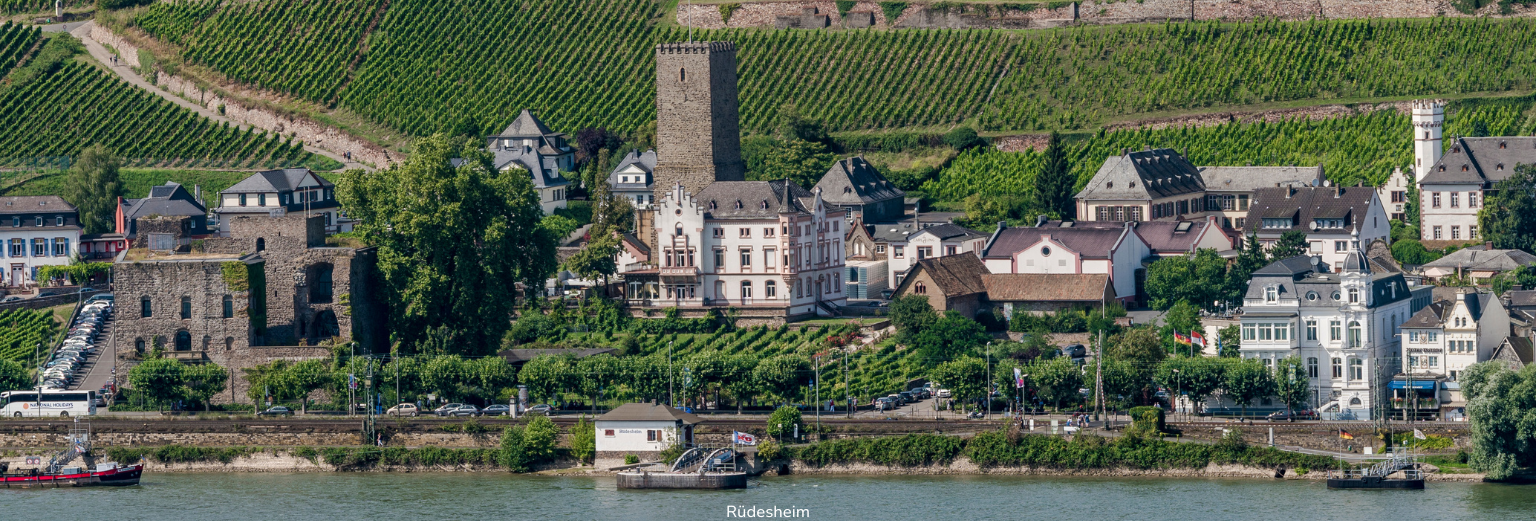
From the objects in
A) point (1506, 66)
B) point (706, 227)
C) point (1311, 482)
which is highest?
point (1506, 66)

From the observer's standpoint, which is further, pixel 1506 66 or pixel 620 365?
pixel 1506 66

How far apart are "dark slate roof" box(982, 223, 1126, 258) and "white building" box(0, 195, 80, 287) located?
127ft

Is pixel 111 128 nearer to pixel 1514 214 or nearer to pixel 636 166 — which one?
pixel 636 166

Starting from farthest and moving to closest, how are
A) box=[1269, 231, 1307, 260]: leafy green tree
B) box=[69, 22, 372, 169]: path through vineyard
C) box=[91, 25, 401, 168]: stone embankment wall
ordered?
box=[69, 22, 372, 169]: path through vineyard, box=[91, 25, 401, 168]: stone embankment wall, box=[1269, 231, 1307, 260]: leafy green tree

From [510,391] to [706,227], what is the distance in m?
16.6

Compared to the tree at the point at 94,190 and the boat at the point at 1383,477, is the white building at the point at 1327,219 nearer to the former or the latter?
the boat at the point at 1383,477

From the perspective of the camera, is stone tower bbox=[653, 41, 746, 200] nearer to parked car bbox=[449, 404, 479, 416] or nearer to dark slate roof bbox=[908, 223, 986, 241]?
dark slate roof bbox=[908, 223, 986, 241]

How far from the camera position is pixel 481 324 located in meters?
94.9

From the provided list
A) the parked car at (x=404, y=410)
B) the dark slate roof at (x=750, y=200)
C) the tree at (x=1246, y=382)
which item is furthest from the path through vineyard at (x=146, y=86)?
the tree at (x=1246, y=382)

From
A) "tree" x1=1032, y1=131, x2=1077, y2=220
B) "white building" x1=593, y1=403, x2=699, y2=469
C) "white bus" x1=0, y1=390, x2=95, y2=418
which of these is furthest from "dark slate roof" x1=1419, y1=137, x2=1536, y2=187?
"white bus" x1=0, y1=390, x2=95, y2=418

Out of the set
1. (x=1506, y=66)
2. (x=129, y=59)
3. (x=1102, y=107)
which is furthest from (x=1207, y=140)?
(x=129, y=59)

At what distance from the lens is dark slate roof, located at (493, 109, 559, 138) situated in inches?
5079

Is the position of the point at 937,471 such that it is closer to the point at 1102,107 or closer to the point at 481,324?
the point at 481,324

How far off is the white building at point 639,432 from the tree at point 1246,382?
56.1 feet
